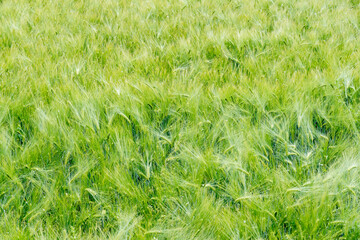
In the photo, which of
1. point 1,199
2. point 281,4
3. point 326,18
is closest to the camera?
point 1,199

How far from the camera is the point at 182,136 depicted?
1410 millimetres

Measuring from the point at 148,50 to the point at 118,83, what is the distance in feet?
1.67

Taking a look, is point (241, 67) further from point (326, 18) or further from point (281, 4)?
point (281, 4)

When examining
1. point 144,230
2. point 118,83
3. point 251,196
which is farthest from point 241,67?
point 144,230

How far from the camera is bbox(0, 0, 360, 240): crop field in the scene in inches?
43.0

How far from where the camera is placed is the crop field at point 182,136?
1092mm

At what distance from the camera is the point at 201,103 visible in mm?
1582

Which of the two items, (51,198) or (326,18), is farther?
(326,18)

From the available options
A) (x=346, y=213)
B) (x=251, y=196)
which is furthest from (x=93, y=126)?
(x=346, y=213)

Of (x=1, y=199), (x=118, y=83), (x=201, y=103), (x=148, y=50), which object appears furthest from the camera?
(x=148, y=50)

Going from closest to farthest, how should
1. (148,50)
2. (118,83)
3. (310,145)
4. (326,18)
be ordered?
(310,145) → (118,83) → (148,50) → (326,18)

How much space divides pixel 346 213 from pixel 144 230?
0.56m

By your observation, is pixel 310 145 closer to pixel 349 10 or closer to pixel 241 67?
pixel 241 67

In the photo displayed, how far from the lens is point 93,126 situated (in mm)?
1459
